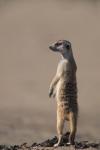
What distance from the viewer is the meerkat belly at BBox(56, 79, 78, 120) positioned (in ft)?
43.6

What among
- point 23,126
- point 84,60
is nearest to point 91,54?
point 84,60

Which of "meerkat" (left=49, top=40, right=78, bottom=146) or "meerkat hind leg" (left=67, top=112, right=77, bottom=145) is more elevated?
"meerkat" (left=49, top=40, right=78, bottom=146)

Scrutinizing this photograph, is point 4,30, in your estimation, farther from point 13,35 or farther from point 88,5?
point 88,5

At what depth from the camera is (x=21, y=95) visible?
20.7 metres

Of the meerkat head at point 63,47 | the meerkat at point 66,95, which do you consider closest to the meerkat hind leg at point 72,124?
the meerkat at point 66,95

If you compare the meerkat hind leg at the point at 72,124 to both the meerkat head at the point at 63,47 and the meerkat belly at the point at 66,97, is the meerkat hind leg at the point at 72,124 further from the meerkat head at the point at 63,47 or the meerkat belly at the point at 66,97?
the meerkat head at the point at 63,47

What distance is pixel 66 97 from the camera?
1332 cm

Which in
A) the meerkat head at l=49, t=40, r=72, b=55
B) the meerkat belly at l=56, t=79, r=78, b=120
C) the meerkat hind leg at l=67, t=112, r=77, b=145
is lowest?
the meerkat hind leg at l=67, t=112, r=77, b=145

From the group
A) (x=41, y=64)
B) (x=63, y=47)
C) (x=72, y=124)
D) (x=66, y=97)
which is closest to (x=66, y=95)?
(x=66, y=97)

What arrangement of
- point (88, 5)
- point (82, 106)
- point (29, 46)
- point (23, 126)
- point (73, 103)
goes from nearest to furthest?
point (73, 103) < point (23, 126) < point (82, 106) < point (29, 46) < point (88, 5)

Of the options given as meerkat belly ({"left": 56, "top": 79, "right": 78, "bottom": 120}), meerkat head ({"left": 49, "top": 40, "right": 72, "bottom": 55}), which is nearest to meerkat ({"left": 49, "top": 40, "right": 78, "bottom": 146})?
meerkat belly ({"left": 56, "top": 79, "right": 78, "bottom": 120})

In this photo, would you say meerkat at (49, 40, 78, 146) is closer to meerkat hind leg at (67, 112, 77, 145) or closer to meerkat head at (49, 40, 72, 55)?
meerkat hind leg at (67, 112, 77, 145)

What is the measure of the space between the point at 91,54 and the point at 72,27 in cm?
255

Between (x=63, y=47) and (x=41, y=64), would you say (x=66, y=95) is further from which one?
(x=41, y=64)
